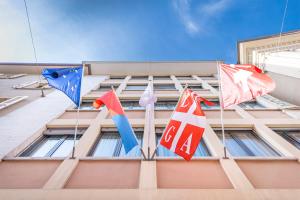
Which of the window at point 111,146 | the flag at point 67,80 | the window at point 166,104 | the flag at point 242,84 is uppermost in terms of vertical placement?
the flag at point 67,80

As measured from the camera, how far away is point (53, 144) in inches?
304

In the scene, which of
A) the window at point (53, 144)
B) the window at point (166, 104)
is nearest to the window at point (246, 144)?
the window at point (166, 104)

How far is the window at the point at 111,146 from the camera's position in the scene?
6926 millimetres

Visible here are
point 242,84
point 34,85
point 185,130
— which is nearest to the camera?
point 185,130

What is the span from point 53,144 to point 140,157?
3.91 metres

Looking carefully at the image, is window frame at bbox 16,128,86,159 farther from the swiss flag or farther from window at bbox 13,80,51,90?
window at bbox 13,80,51,90

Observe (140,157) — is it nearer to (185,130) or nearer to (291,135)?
(185,130)

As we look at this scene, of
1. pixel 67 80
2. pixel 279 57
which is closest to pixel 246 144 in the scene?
pixel 67 80

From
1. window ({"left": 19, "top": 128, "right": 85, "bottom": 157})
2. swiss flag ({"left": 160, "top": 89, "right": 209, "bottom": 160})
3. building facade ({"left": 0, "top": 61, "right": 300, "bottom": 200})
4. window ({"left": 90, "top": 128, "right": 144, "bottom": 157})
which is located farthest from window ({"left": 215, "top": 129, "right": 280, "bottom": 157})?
window ({"left": 19, "top": 128, "right": 85, "bottom": 157})

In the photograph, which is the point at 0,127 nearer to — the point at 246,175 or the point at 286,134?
the point at 246,175

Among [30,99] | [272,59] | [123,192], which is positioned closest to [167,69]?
[272,59]

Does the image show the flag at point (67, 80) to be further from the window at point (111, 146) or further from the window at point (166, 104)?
the window at point (166, 104)

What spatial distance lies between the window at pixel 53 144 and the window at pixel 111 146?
3.29 feet

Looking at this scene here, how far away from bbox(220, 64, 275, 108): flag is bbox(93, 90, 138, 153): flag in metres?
2.98
